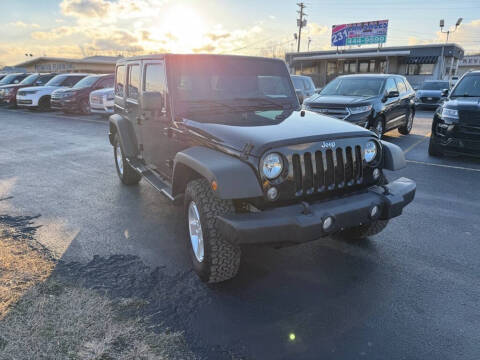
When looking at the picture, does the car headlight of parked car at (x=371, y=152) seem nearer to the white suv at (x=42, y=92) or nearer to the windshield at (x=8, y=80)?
the white suv at (x=42, y=92)

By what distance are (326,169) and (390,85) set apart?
789cm

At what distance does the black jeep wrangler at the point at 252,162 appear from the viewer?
104 inches

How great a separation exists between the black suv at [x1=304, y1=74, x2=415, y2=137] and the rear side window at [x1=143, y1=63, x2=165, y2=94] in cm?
534

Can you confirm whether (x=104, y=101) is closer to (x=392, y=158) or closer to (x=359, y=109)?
(x=359, y=109)

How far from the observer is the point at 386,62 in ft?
119

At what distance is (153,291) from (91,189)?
3.36m

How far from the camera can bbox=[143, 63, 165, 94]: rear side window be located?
3.92m

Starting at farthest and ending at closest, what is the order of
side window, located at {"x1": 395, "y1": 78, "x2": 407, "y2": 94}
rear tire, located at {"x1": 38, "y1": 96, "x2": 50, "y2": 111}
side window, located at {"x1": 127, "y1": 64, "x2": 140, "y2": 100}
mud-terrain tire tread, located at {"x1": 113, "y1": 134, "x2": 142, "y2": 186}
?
rear tire, located at {"x1": 38, "y1": 96, "x2": 50, "y2": 111} → side window, located at {"x1": 395, "y1": 78, "x2": 407, "y2": 94} → mud-terrain tire tread, located at {"x1": 113, "y1": 134, "x2": 142, "y2": 186} → side window, located at {"x1": 127, "y1": 64, "x2": 140, "y2": 100}

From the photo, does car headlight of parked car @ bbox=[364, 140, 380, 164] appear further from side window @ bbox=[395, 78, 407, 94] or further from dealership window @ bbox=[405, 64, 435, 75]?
dealership window @ bbox=[405, 64, 435, 75]

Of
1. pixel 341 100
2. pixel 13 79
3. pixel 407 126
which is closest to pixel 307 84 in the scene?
pixel 407 126

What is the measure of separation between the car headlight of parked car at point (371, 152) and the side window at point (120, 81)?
12.6ft

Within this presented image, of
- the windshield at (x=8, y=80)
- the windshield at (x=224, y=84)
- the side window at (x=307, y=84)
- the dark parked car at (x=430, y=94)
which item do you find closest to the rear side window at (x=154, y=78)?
the windshield at (x=224, y=84)

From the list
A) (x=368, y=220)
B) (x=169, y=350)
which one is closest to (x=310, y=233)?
(x=368, y=220)

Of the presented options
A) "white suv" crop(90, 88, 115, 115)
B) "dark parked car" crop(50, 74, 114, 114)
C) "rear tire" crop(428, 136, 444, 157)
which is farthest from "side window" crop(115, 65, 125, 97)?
"dark parked car" crop(50, 74, 114, 114)
